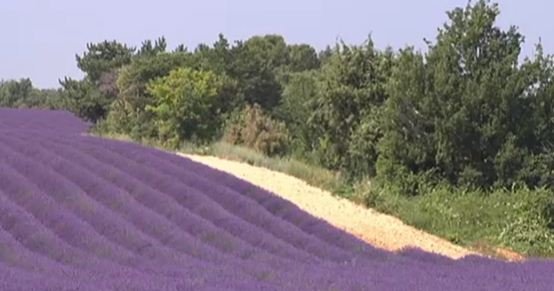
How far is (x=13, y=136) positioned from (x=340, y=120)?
8942 mm

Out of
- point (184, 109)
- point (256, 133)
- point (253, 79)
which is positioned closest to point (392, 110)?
point (256, 133)

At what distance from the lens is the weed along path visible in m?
17.9

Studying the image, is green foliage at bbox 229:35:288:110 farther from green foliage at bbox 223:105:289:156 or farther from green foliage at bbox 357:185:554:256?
green foliage at bbox 357:185:554:256

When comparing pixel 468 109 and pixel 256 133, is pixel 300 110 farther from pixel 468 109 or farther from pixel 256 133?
pixel 468 109

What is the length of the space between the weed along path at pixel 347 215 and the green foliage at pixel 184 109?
4.75 meters

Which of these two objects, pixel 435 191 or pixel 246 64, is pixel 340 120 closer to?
pixel 435 191

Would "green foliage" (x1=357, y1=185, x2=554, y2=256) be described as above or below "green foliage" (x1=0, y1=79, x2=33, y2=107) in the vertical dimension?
above

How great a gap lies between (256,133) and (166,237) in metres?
13.3

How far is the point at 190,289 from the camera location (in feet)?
25.2

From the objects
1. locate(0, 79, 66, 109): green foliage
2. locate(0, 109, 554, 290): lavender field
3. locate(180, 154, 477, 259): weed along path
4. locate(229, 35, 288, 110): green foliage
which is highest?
locate(229, 35, 288, 110): green foliage

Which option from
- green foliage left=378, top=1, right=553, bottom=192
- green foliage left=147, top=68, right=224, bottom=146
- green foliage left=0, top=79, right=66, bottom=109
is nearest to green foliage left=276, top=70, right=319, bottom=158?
green foliage left=147, top=68, right=224, bottom=146

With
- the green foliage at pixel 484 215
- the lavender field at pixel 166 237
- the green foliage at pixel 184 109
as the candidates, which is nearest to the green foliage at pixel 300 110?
the green foliage at pixel 184 109

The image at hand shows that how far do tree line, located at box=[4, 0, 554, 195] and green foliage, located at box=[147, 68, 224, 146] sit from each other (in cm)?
3

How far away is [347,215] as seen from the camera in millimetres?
19422
